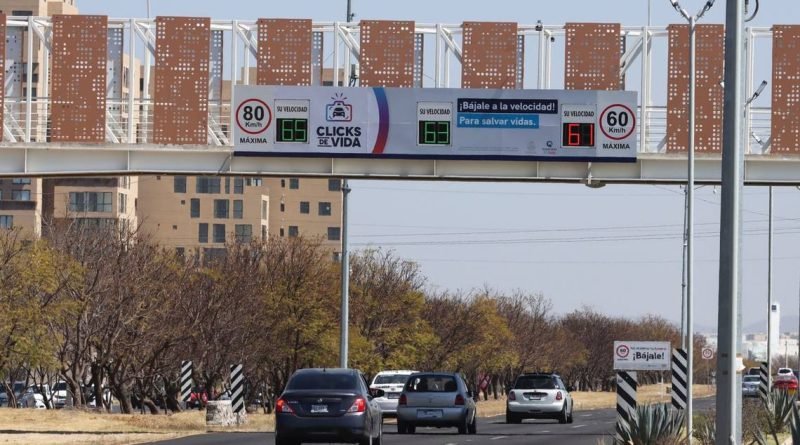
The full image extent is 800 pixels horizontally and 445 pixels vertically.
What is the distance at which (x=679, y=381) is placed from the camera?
38625 mm

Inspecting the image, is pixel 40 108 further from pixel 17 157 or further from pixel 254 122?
pixel 254 122

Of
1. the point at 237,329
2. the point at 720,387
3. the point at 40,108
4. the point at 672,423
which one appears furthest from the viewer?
the point at 237,329

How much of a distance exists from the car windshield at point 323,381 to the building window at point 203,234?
125797 millimetres

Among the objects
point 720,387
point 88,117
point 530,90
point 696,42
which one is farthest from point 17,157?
point 720,387

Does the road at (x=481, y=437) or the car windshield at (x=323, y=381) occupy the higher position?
the car windshield at (x=323, y=381)

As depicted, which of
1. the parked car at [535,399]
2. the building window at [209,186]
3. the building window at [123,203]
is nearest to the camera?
the parked car at [535,399]

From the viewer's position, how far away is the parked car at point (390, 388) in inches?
2083

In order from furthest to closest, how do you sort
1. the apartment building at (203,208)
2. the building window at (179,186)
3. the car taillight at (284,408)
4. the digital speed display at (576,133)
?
the building window at (179,186), the apartment building at (203,208), the digital speed display at (576,133), the car taillight at (284,408)

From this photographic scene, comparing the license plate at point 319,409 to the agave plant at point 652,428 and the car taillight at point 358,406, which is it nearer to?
the car taillight at point 358,406

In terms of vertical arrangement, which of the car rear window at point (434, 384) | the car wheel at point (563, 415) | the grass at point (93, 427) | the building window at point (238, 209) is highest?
the building window at point (238, 209)

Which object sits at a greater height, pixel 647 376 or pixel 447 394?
pixel 447 394

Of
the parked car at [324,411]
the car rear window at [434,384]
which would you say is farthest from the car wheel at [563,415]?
the parked car at [324,411]

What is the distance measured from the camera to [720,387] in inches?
768

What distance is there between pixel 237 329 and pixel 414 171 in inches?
874
